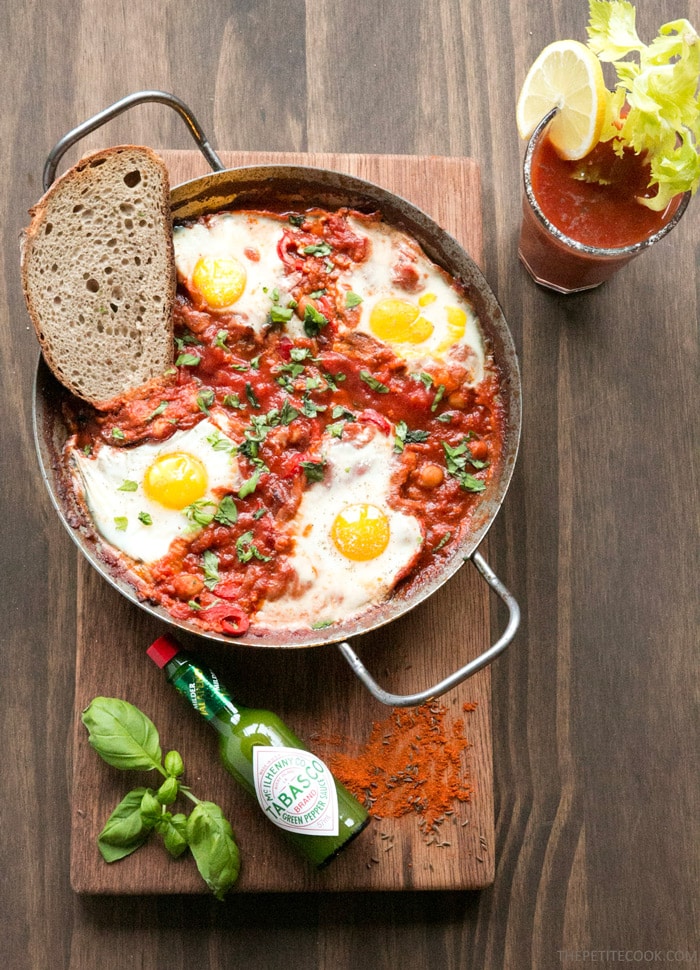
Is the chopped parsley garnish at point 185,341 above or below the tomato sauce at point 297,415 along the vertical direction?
above

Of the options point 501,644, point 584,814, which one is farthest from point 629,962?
point 501,644

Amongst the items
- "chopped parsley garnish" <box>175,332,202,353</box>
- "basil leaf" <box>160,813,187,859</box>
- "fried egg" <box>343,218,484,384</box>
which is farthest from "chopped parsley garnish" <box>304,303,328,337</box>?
"basil leaf" <box>160,813,187,859</box>

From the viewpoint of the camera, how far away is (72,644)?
12.0 ft

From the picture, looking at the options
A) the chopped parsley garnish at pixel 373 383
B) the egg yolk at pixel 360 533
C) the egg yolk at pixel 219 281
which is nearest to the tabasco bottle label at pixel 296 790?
the egg yolk at pixel 360 533

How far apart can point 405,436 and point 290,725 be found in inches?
48.8

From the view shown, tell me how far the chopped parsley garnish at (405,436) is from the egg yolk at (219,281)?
0.83 meters

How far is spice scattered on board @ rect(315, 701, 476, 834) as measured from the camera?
3.47 m

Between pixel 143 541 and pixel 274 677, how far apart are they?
75cm

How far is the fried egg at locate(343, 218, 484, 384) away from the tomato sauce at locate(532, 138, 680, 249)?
0.50m

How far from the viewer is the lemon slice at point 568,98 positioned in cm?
311

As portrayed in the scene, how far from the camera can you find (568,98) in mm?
3225

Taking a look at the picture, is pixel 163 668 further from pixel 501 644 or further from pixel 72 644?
pixel 501 644

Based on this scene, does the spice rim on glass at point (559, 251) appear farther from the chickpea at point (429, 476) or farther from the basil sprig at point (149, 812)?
the basil sprig at point (149, 812)

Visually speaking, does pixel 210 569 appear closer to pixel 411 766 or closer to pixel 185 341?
pixel 185 341
